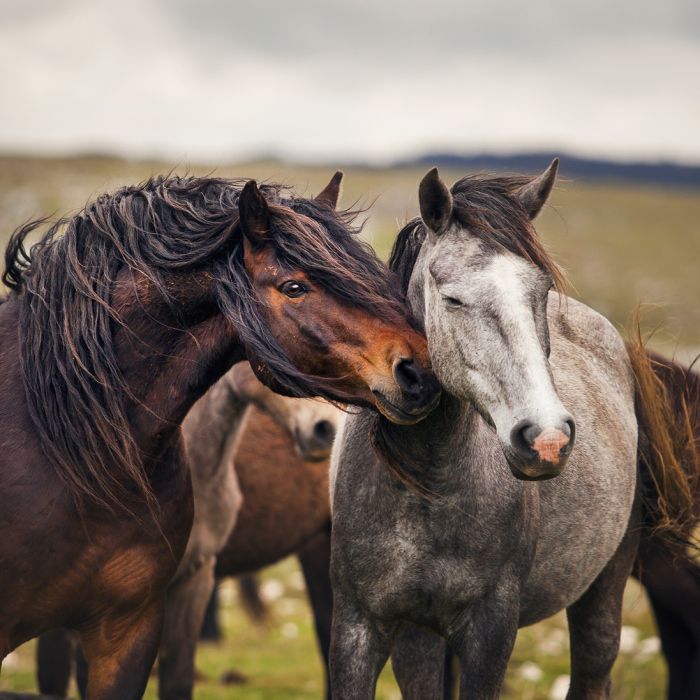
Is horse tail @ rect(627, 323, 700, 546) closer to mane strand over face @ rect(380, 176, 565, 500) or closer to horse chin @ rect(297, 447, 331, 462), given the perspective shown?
mane strand over face @ rect(380, 176, 565, 500)

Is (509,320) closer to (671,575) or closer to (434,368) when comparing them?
(434,368)

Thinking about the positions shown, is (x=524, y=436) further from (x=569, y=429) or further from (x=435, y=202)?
(x=435, y=202)

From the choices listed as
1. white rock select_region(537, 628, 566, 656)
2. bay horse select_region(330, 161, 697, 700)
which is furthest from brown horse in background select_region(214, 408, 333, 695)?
bay horse select_region(330, 161, 697, 700)

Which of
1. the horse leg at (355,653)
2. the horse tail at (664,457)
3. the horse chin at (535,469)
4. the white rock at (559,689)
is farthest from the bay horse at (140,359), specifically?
the white rock at (559,689)

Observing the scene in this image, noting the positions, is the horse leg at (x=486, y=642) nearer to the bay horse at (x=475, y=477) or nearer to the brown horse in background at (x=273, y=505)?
Answer: the bay horse at (x=475, y=477)

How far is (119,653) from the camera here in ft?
13.1

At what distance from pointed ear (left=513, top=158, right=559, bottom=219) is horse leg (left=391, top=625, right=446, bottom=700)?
6.34 ft

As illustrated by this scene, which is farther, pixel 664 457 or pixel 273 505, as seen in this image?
pixel 273 505

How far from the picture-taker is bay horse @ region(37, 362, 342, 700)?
19.1ft

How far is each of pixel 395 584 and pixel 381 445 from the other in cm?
54

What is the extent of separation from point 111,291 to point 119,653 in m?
1.47

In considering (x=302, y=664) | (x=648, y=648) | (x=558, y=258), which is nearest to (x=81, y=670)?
(x=302, y=664)

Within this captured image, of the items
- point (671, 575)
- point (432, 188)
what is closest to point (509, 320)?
point (432, 188)

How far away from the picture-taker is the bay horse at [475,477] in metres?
3.26
